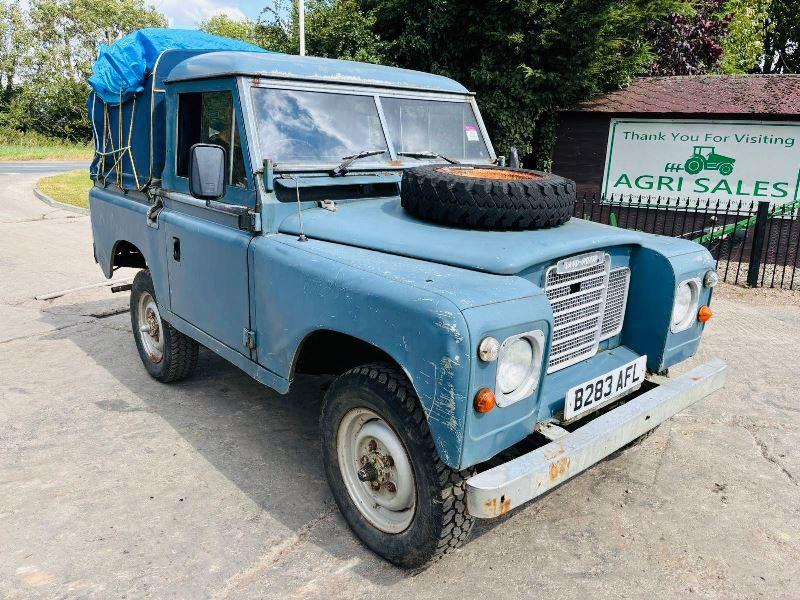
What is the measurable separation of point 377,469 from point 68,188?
17.9 m

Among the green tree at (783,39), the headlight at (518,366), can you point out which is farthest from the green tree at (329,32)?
the green tree at (783,39)

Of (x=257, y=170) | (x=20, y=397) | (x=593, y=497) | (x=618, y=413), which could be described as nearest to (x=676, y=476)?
(x=593, y=497)

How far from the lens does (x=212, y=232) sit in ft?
11.9

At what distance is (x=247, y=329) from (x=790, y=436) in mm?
3639

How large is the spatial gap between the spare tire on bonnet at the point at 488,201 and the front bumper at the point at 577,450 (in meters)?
1.01

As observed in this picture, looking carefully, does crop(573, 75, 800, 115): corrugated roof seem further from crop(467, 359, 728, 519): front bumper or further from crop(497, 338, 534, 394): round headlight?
crop(497, 338, 534, 394): round headlight

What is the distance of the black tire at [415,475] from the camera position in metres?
2.46

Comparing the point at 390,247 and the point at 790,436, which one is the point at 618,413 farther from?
the point at 790,436

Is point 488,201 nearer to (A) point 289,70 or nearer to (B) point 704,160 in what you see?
(A) point 289,70

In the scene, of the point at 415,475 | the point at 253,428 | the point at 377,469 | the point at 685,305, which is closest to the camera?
the point at 415,475

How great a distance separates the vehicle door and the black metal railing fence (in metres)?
5.91

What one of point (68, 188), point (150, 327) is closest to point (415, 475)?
point (150, 327)

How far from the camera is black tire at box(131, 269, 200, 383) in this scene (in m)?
4.57

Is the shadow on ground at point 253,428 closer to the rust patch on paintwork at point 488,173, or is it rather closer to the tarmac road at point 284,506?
the tarmac road at point 284,506
